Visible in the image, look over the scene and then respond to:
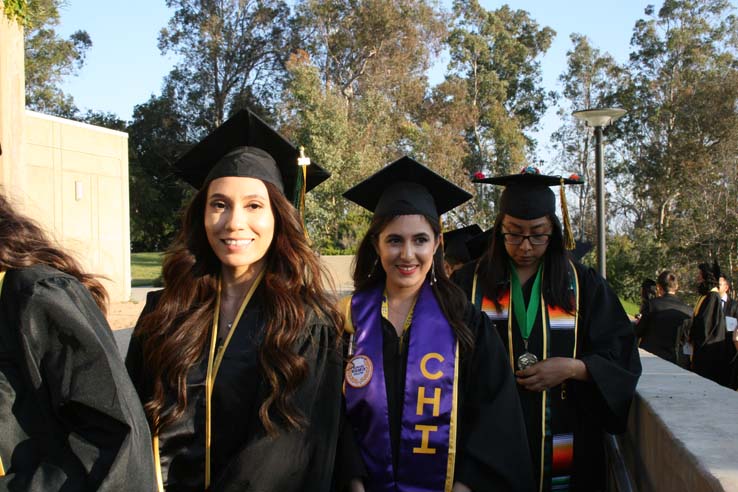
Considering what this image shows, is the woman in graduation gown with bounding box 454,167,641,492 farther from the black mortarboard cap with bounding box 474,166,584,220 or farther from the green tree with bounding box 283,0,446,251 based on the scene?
the green tree with bounding box 283,0,446,251

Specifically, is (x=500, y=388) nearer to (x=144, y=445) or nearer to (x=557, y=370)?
(x=557, y=370)

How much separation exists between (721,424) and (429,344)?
103cm

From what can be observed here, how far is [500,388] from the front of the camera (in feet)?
9.16

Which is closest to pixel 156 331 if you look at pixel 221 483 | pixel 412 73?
pixel 221 483

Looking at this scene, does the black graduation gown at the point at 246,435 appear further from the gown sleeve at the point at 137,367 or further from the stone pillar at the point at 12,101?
the stone pillar at the point at 12,101

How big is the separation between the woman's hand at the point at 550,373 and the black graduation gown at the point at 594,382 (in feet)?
0.14

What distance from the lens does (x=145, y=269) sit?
33.3 metres

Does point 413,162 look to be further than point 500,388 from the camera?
Yes

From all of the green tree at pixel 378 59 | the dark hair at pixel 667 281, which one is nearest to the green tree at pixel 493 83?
the green tree at pixel 378 59

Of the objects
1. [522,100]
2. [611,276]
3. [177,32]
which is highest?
[177,32]

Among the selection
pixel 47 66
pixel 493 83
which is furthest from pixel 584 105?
pixel 47 66

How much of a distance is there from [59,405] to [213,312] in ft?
3.08

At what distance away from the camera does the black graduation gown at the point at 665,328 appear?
8680 mm

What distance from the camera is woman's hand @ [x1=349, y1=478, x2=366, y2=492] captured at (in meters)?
2.68
